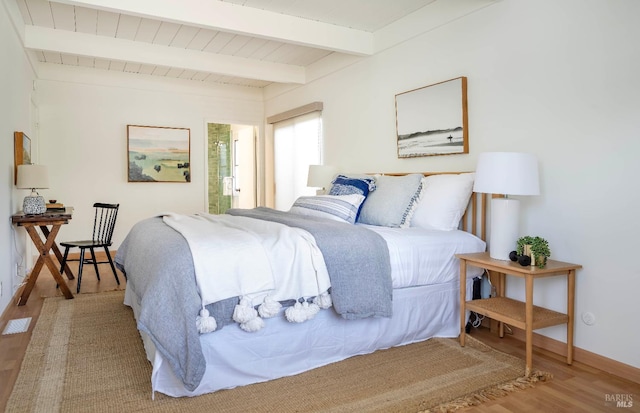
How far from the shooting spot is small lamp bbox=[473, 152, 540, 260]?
8.23 ft

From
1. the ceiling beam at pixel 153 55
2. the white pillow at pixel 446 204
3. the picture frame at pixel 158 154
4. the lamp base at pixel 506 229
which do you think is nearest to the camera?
the lamp base at pixel 506 229

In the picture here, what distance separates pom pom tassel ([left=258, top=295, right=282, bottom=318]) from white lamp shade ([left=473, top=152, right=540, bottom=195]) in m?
1.40

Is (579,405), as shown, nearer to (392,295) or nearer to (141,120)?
(392,295)

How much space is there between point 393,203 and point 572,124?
50.3 inches

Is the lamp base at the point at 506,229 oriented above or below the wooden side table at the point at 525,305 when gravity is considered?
above

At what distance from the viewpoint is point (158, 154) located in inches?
247

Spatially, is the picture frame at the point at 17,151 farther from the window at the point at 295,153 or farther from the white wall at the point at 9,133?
the window at the point at 295,153

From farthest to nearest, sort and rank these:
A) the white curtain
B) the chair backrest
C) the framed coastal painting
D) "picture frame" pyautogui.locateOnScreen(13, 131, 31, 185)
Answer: the white curtain < the chair backrest < "picture frame" pyautogui.locateOnScreen(13, 131, 31, 185) < the framed coastal painting

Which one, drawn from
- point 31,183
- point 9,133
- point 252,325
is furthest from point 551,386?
point 9,133

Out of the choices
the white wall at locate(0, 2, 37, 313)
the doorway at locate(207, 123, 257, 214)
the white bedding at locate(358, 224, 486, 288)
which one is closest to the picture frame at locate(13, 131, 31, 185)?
the white wall at locate(0, 2, 37, 313)

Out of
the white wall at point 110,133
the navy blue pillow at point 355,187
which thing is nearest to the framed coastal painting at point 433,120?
the navy blue pillow at point 355,187

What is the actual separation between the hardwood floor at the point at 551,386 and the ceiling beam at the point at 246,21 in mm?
2333

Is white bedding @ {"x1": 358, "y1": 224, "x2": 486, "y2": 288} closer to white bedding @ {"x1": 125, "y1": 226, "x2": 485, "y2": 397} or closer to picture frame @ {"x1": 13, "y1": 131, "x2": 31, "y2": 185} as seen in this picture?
white bedding @ {"x1": 125, "y1": 226, "x2": 485, "y2": 397}

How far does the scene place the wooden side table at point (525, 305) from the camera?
2303mm
